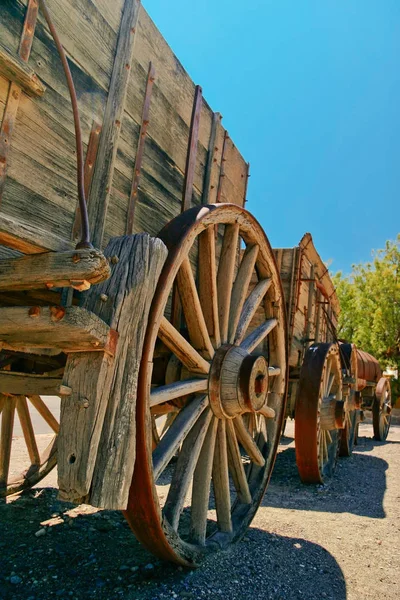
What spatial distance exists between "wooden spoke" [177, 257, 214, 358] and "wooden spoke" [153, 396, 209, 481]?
0.28 metres

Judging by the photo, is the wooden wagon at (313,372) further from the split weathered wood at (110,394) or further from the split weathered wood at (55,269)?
the split weathered wood at (55,269)

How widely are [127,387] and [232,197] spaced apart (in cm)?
216

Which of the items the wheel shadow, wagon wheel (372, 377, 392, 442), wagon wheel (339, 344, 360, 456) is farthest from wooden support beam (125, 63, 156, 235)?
wagon wheel (372, 377, 392, 442)

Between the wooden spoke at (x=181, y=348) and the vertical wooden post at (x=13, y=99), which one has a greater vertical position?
the vertical wooden post at (x=13, y=99)

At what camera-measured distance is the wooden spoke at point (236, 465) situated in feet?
9.32

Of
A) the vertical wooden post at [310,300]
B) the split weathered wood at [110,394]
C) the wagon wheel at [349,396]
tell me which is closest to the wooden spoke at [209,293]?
the split weathered wood at [110,394]

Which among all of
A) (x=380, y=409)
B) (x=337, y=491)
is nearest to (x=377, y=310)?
(x=380, y=409)

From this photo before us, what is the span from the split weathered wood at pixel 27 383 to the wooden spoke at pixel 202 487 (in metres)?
0.93

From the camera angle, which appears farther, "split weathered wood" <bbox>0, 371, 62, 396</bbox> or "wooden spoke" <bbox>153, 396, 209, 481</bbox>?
"split weathered wood" <bbox>0, 371, 62, 396</bbox>

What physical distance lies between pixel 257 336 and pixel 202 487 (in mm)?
1046

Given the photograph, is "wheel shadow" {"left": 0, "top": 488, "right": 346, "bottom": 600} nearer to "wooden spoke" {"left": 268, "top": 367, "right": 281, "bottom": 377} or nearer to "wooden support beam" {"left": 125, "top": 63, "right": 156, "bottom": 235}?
"wooden spoke" {"left": 268, "top": 367, "right": 281, "bottom": 377}

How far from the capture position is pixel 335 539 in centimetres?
316

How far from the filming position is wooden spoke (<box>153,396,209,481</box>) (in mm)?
2064

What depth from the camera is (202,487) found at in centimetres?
253
